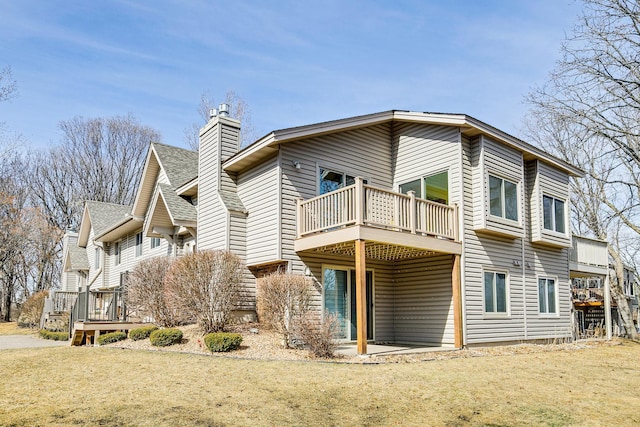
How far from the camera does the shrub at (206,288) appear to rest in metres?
13.0

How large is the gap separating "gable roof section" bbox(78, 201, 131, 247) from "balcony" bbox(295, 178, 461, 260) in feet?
57.9

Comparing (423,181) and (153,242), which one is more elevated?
(423,181)

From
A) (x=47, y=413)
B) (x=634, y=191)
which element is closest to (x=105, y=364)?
(x=47, y=413)

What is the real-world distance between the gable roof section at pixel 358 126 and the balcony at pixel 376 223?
1753 mm

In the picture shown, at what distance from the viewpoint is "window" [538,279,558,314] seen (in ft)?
56.5

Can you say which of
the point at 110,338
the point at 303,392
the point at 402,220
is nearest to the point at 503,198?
the point at 402,220

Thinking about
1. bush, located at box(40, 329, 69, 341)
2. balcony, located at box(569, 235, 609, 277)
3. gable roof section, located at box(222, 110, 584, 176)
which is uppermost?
gable roof section, located at box(222, 110, 584, 176)

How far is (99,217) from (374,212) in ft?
70.4

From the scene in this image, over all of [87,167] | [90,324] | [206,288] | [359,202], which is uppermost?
[87,167]

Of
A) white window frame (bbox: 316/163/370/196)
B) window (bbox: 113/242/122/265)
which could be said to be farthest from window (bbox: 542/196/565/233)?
window (bbox: 113/242/122/265)

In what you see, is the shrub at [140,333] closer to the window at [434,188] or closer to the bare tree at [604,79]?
the window at [434,188]

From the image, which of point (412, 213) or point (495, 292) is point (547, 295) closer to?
point (495, 292)

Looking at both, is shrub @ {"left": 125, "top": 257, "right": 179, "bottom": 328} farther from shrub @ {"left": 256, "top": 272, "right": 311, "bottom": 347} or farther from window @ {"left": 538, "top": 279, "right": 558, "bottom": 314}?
window @ {"left": 538, "top": 279, "right": 558, "bottom": 314}

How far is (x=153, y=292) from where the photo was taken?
49.8 feet
